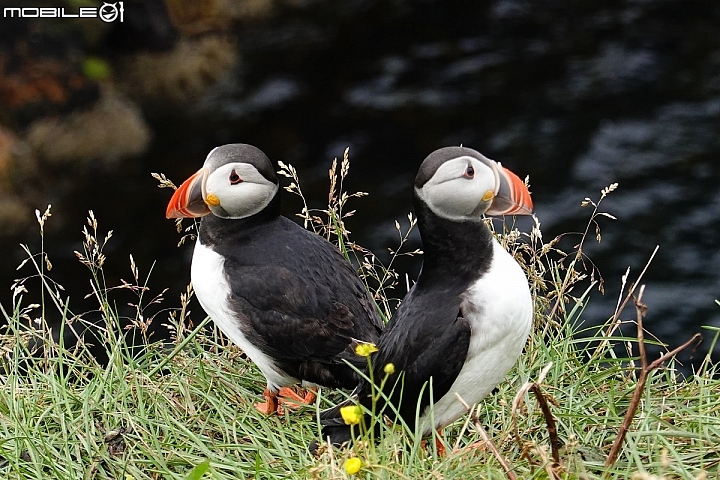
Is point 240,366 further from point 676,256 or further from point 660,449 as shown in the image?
point 676,256

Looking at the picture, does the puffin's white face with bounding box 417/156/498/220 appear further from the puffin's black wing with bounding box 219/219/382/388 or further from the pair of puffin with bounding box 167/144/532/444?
the puffin's black wing with bounding box 219/219/382/388

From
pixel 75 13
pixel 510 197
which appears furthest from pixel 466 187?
pixel 75 13

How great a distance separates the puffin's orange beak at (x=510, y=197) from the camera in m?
3.38

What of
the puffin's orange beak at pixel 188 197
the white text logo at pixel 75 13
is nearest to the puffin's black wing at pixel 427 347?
the puffin's orange beak at pixel 188 197

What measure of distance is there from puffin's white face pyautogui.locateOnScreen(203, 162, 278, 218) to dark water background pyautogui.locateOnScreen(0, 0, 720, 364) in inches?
153

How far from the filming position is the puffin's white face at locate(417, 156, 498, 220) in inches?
131

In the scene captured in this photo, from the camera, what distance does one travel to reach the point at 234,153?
3936 mm

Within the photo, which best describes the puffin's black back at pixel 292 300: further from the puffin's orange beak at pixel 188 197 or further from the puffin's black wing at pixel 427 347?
the puffin's black wing at pixel 427 347

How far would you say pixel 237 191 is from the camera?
397 cm

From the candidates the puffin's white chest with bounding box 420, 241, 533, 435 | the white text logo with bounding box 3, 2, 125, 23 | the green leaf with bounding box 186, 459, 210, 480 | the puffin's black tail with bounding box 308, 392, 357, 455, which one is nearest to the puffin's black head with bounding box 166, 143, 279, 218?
the puffin's black tail with bounding box 308, 392, 357, 455

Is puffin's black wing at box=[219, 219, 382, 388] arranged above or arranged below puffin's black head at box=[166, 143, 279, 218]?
below

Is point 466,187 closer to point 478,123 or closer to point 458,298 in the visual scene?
point 458,298

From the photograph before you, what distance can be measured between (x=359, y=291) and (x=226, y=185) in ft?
2.43

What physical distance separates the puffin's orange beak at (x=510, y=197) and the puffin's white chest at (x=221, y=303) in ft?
4.06
